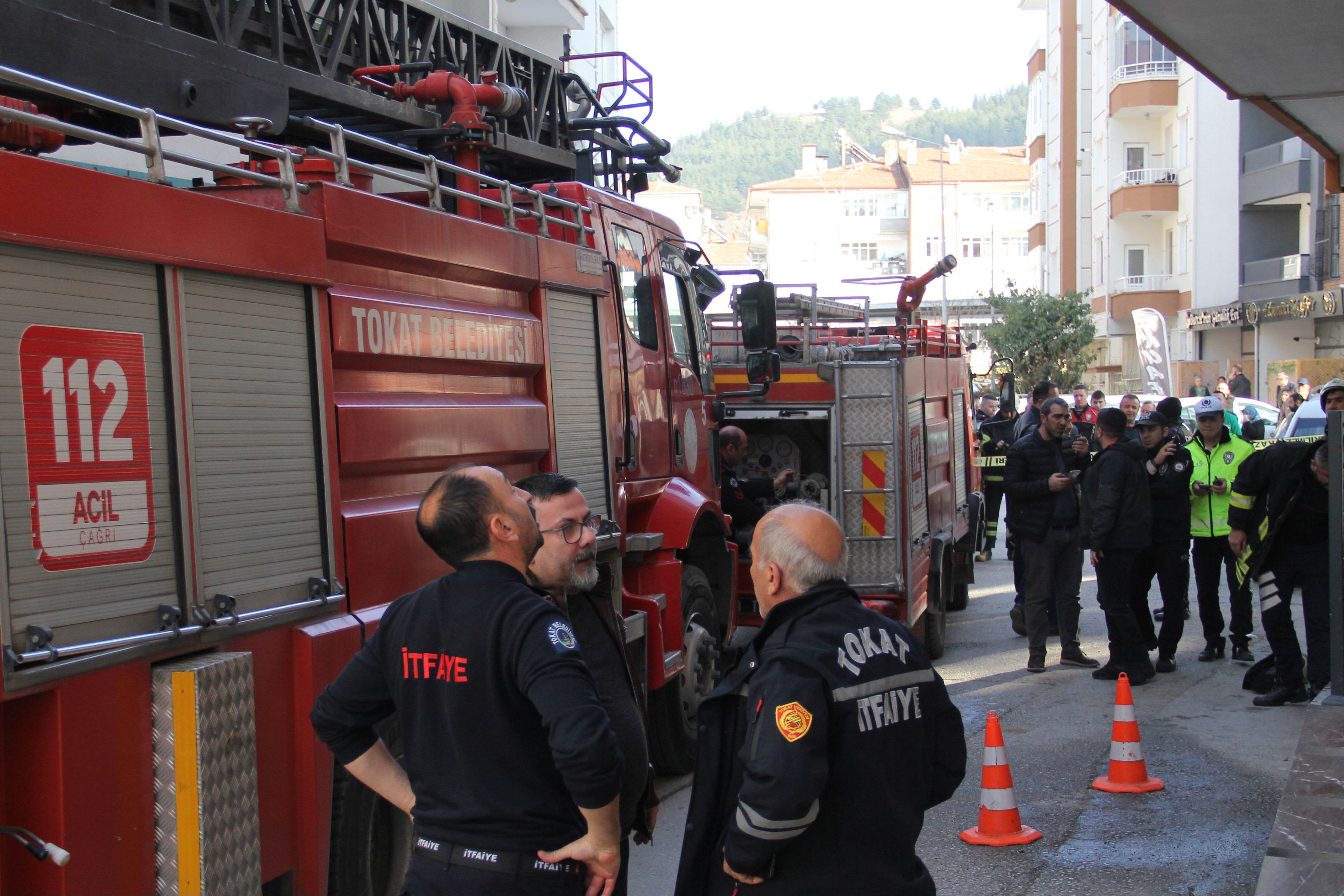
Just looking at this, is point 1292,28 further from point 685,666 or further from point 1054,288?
point 1054,288

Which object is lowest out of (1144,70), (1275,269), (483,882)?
(483,882)

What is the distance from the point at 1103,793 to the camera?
6285 millimetres

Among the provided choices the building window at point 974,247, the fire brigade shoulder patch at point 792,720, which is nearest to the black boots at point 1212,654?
the fire brigade shoulder patch at point 792,720

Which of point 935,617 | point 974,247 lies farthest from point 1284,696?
point 974,247

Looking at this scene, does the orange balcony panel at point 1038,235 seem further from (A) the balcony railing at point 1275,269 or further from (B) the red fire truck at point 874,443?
(B) the red fire truck at point 874,443

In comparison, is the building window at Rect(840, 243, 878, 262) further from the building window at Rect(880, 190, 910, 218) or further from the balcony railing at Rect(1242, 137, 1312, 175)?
the balcony railing at Rect(1242, 137, 1312, 175)

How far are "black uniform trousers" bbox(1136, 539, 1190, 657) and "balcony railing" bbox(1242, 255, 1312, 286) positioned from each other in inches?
1011

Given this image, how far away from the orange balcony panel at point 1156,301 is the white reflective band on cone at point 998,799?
123 feet

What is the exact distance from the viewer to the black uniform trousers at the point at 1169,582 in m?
8.98

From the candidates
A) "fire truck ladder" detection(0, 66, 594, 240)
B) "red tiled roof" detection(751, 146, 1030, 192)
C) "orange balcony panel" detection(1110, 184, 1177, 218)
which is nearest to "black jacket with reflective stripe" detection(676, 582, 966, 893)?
"fire truck ladder" detection(0, 66, 594, 240)

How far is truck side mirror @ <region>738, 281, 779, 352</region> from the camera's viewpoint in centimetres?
737

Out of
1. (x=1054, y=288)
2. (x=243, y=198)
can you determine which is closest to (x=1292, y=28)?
(x=243, y=198)

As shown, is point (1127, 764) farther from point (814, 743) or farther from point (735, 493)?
point (814, 743)

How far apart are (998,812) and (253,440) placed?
3684 mm
